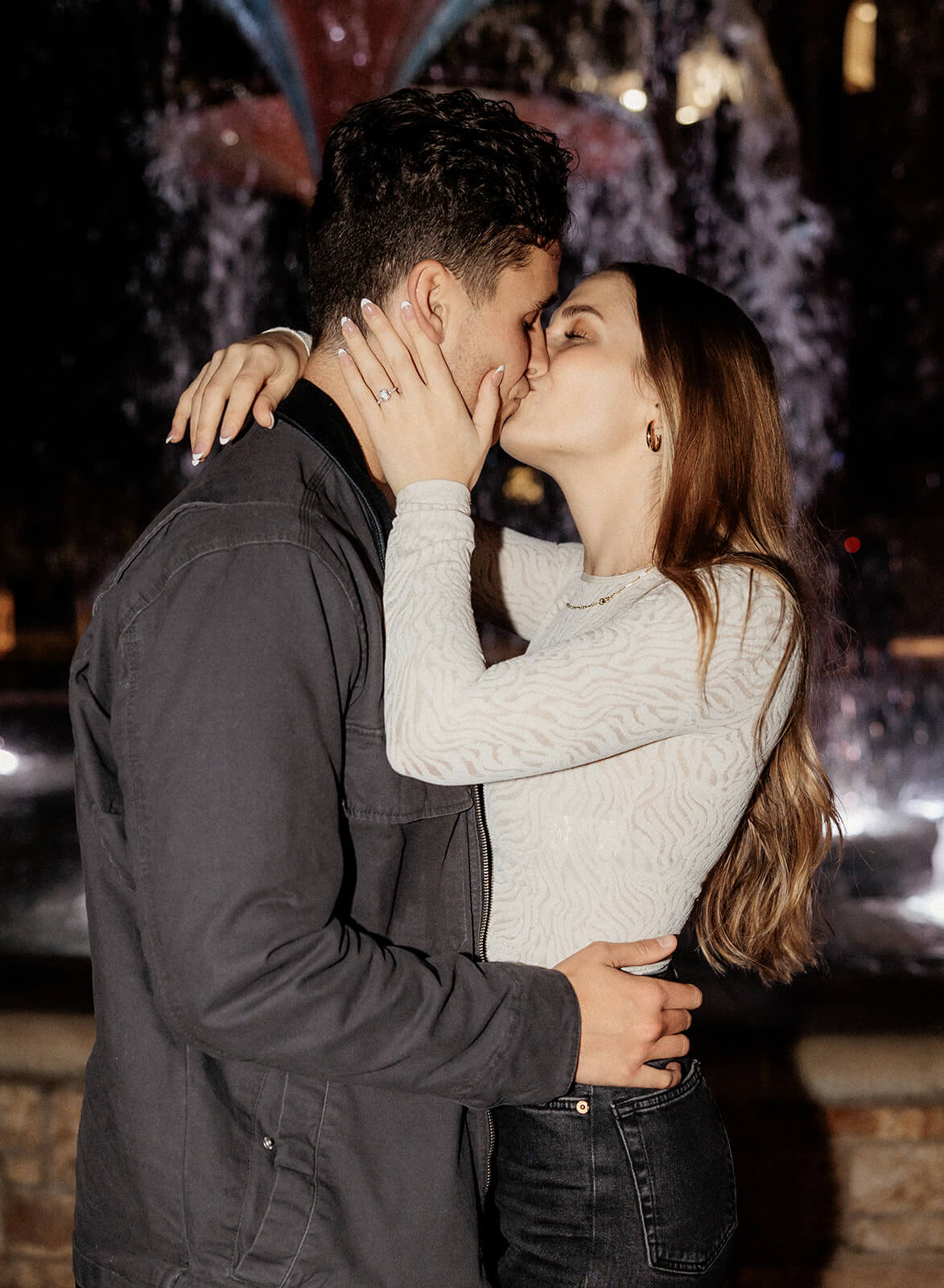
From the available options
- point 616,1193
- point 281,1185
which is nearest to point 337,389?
point 281,1185

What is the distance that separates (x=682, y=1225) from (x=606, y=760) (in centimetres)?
74

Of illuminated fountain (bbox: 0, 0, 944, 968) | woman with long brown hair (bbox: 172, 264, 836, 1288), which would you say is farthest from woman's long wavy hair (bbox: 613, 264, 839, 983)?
illuminated fountain (bbox: 0, 0, 944, 968)

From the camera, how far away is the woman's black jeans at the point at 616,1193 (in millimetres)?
1714

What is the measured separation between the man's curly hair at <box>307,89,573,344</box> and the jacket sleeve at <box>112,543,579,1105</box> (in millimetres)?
656

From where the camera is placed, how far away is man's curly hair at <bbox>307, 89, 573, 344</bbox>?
1.77 metres

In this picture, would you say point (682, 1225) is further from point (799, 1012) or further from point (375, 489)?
point (799, 1012)

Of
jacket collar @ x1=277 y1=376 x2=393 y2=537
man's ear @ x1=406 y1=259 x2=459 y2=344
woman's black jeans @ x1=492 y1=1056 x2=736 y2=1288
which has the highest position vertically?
man's ear @ x1=406 y1=259 x2=459 y2=344

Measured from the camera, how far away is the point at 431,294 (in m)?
1.80

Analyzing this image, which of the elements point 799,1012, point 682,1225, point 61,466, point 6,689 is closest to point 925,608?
point 6,689

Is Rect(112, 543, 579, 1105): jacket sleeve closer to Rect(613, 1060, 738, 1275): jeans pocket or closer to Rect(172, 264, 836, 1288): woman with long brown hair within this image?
Rect(172, 264, 836, 1288): woman with long brown hair

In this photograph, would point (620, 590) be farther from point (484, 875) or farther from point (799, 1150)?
point (799, 1150)

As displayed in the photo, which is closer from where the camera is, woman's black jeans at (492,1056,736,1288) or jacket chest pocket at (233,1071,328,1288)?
jacket chest pocket at (233,1071,328,1288)

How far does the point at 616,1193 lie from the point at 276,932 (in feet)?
2.67

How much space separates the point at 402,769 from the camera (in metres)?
1.57
